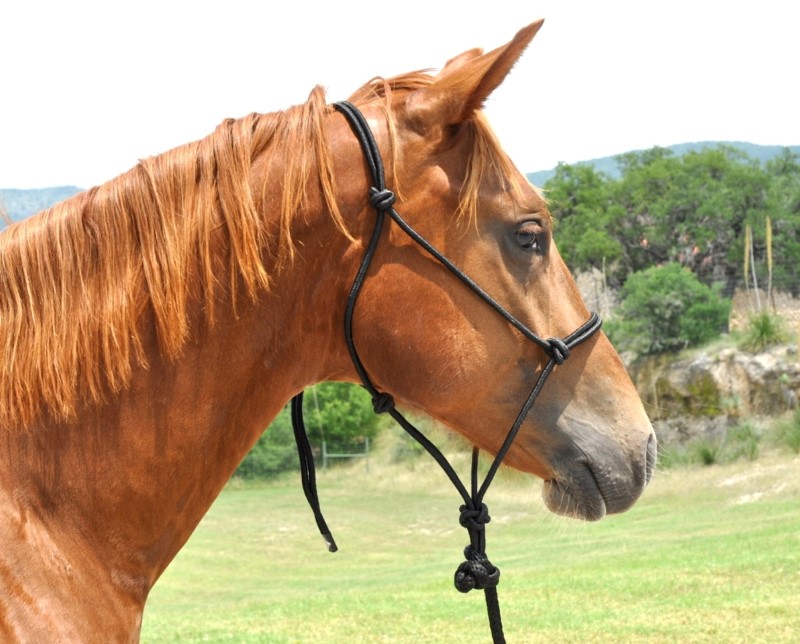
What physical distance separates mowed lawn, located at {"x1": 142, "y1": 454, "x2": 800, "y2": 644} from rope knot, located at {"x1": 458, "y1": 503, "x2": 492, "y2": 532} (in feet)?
0.48

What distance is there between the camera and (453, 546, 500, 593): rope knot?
Result: 251 cm

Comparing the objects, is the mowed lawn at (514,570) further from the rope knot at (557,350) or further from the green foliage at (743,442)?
the green foliage at (743,442)

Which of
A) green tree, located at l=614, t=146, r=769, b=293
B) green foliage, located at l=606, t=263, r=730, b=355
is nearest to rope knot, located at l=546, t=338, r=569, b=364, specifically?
green foliage, located at l=606, t=263, r=730, b=355

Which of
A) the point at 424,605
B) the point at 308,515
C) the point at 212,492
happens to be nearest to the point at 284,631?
the point at 424,605

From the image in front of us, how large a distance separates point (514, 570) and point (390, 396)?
10.7 meters

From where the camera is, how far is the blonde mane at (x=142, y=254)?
2094 millimetres

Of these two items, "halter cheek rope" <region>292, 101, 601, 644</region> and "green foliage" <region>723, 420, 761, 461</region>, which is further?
"green foliage" <region>723, 420, 761, 461</region>

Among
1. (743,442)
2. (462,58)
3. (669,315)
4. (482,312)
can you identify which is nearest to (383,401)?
(482,312)

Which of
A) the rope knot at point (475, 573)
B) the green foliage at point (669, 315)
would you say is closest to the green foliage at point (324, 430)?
the green foliage at point (669, 315)

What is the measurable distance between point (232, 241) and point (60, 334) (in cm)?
43

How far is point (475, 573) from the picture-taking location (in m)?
2.51

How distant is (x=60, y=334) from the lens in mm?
2105

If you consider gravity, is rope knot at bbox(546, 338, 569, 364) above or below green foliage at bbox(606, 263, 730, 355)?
above

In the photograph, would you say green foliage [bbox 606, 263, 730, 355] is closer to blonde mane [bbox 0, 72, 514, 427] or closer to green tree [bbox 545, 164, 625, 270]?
green tree [bbox 545, 164, 625, 270]
